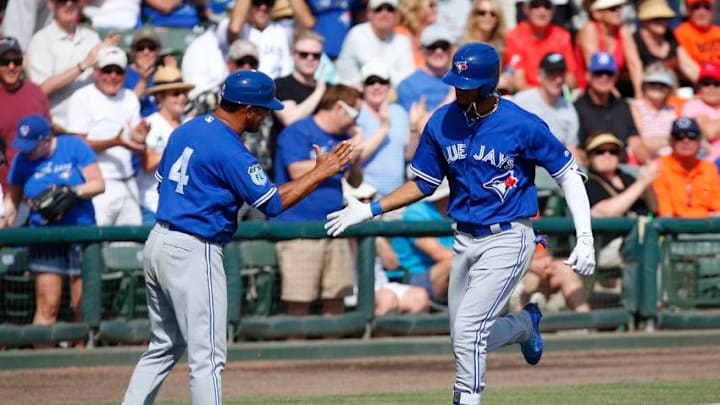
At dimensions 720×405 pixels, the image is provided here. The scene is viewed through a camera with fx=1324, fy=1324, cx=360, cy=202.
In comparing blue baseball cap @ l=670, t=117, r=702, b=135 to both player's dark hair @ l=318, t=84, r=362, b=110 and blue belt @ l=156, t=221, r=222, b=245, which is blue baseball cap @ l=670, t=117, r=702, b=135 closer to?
player's dark hair @ l=318, t=84, r=362, b=110

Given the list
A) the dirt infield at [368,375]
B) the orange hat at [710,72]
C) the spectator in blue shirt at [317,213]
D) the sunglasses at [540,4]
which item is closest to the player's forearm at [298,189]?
the dirt infield at [368,375]

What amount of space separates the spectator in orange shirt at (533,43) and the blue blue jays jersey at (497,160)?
5462 millimetres

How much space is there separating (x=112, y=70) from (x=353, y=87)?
1901 millimetres

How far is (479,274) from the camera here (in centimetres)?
666

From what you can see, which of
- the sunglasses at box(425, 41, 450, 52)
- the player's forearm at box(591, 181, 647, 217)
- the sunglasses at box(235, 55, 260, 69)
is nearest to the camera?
the sunglasses at box(235, 55, 260, 69)

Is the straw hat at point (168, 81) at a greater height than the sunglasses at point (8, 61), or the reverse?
the sunglasses at point (8, 61)

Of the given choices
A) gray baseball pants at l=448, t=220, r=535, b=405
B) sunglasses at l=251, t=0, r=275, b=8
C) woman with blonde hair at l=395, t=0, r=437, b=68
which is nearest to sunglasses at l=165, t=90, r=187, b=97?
sunglasses at l=251, t=0, r=275, b=8

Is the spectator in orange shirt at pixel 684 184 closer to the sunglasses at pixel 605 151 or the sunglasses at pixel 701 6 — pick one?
the sunglasses at pixel 605 151

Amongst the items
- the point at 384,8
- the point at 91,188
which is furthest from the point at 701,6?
the point at 91,188

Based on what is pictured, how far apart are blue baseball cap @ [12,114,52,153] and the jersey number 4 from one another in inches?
139

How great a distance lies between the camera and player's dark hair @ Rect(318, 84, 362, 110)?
10.4 metres

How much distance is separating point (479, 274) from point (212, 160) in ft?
4.90

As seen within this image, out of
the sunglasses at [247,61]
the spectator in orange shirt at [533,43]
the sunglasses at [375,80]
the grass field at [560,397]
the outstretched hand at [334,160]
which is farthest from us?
the spectator in orange shirt at [533,43]

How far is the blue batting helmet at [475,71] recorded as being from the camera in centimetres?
656
